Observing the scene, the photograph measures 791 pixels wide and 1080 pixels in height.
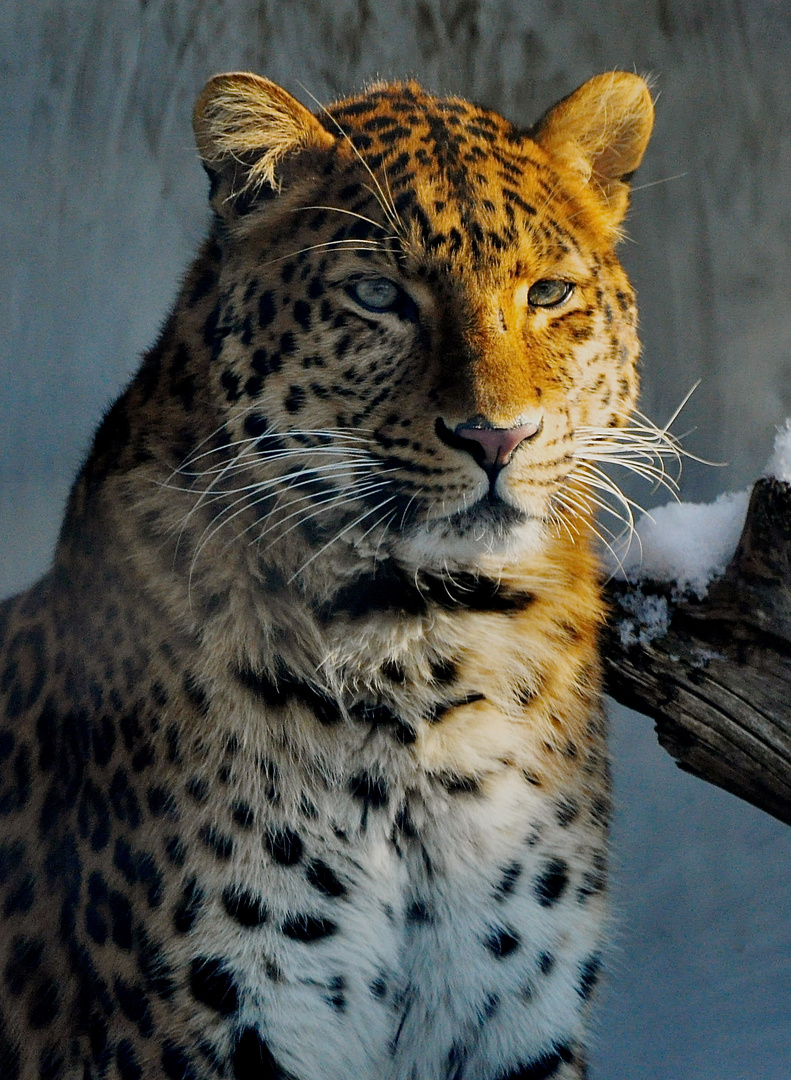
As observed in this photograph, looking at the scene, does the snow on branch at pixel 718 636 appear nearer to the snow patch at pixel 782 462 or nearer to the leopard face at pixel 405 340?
the snow patch at pixel 782 462

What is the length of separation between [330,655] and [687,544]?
0.95 m

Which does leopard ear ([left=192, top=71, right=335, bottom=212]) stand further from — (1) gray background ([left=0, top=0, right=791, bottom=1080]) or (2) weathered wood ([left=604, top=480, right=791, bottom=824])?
(1) gray background ([left=0, top=0, right=791, bottom=1080])

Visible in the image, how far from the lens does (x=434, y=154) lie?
2.82m

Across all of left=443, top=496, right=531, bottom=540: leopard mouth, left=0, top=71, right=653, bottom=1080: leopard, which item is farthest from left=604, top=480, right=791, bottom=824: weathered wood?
left=443, top=496, right=531, bottom=540: leopard mouth

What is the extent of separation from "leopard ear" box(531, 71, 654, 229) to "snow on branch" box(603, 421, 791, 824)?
28.8 inches

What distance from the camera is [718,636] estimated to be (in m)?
2.98

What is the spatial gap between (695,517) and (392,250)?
1.06m

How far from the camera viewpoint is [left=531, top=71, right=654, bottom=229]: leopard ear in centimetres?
302

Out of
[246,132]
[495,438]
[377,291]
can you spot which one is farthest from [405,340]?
[246,132]

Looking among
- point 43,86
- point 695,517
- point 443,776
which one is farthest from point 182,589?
point 43,86

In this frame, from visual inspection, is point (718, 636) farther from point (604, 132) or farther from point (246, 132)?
point (246, 132)

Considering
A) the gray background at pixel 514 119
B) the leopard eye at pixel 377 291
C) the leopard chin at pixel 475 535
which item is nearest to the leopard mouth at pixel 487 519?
the leopard chin at pixel 475 535

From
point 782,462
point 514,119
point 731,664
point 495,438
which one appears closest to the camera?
point 495,438

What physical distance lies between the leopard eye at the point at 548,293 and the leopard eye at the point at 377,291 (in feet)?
0.94
